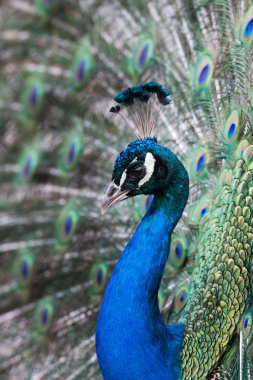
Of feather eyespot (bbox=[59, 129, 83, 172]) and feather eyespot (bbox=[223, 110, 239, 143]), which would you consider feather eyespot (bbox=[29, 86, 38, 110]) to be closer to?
feather eyespot (bbox=[59, 129, 83, 172])

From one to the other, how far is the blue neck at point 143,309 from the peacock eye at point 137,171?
0.08 metres

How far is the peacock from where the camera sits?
1360 mm

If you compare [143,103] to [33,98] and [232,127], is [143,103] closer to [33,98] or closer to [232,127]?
[232,127]

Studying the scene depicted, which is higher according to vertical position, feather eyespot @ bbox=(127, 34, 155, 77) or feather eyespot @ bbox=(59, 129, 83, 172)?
feather eyespot @ bbox=(127, 34, 155, 77)

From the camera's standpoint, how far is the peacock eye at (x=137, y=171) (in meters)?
1.28

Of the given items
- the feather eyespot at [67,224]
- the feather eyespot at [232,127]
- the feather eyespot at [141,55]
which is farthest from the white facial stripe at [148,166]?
the feather eyespot at [67,224]

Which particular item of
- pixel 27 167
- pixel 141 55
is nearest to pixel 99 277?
pixel 27 167

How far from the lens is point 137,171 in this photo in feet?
4.24

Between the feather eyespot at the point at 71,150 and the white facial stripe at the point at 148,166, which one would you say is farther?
the feather eyespot at the point at 71,150

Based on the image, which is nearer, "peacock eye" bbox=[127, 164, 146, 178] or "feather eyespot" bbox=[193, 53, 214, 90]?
"peacock eye" bbox=[127, 164, 146, 178]

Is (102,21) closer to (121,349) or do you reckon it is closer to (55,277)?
(55,277)

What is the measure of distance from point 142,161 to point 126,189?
6 centimetres

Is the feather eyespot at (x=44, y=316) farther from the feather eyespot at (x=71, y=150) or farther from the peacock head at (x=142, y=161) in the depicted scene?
the peacock head at (x=142, y=161)

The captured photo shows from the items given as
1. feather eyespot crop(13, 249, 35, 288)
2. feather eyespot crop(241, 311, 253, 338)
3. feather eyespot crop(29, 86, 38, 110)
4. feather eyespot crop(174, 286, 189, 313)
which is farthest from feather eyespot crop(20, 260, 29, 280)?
feather eyespot crop(241, 311, 253, 338)
